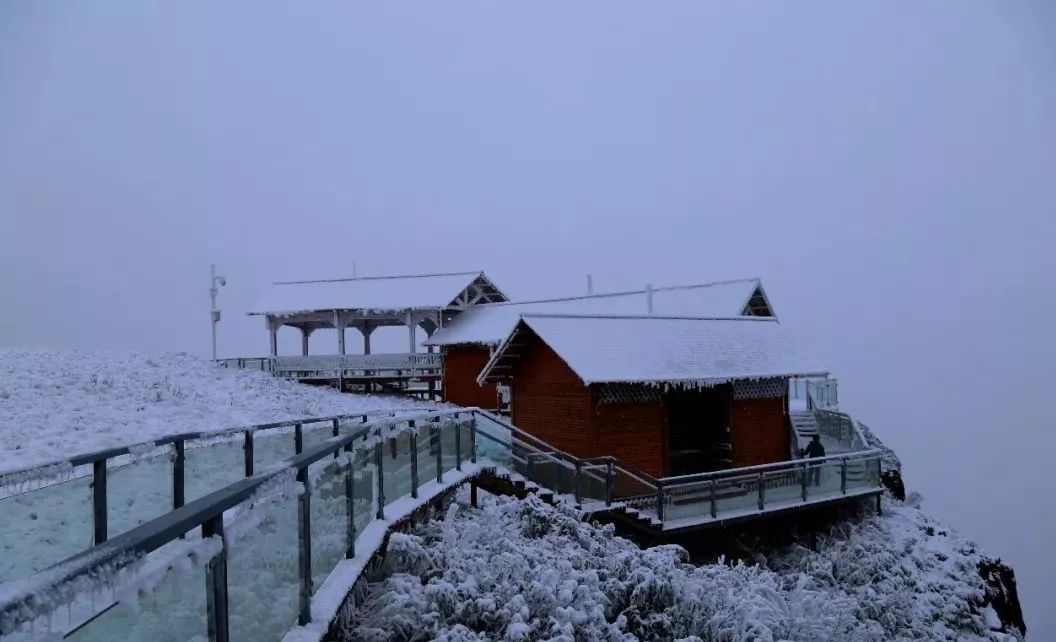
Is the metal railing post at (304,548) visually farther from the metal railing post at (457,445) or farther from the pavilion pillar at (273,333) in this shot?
the pavilion pillar at (273,333)

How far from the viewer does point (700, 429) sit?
816 inches

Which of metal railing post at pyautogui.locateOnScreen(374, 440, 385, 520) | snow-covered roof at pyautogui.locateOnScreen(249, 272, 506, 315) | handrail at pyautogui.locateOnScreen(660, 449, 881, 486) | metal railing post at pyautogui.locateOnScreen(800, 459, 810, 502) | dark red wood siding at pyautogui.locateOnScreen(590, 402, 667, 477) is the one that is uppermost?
snow-covered roof at pyautogui.locateOnScreen(249, 272, 506, 315)

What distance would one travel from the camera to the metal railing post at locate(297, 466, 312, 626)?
4722 mm

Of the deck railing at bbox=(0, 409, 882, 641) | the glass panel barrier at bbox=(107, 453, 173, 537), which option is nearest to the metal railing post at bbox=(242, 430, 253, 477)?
the deck railing at bbox=(0, 409, 882, 641)

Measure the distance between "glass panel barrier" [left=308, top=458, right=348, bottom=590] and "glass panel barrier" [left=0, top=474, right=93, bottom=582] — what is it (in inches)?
62.7

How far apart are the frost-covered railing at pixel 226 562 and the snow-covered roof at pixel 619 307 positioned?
19744 mm

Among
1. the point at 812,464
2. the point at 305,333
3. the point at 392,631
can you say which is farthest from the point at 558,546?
the point at 305,333

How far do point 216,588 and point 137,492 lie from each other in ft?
11.7

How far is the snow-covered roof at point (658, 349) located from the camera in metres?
16.7

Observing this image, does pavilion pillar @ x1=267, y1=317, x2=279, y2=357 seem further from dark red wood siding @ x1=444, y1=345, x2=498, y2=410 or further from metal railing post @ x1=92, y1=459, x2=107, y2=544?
metal railing post @ x1=92, y1=459, x2=107, y2=544

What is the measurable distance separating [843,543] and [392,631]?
13937 millimetres

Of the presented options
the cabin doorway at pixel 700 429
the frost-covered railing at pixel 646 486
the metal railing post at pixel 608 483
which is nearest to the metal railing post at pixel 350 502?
the frost-covered railing at pixel 646 486

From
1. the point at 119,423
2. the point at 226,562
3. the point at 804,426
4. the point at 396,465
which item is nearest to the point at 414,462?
the point at 396,465

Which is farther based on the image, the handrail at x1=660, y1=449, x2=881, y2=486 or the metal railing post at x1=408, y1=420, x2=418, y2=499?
the handrail at x1=660, y1=449, x2=881, y2=486
